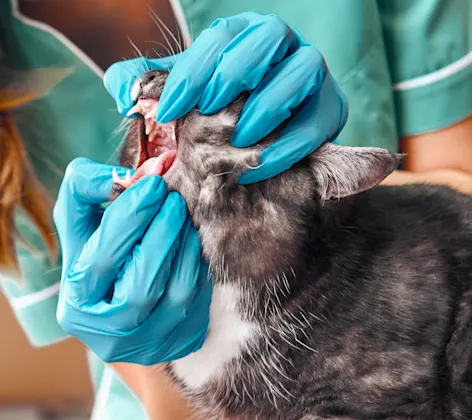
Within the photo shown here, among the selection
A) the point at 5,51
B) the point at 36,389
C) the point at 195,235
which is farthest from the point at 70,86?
the point at 36,389

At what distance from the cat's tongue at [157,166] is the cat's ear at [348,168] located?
6.5 inches

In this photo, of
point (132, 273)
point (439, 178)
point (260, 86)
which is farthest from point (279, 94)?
point (439, 178)

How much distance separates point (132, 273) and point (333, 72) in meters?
0.59

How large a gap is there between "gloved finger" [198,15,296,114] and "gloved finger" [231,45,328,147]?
0.02 metres

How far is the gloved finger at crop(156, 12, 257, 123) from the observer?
0.59 metres

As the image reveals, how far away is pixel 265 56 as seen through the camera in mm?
599

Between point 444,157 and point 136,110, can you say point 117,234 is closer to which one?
point 136,110

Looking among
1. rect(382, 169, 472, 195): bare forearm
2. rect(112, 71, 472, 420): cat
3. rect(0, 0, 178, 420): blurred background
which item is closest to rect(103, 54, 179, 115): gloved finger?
rect(112, 71, 472, 420): cat

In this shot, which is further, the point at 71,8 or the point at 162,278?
the point at 71,8

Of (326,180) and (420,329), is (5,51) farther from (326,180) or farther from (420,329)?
(420,329)

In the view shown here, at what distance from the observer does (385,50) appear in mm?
1030

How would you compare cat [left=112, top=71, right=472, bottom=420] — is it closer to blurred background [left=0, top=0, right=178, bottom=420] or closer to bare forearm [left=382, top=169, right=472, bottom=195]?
bare forearm [left=382, top=169, right=472, bottom=195]

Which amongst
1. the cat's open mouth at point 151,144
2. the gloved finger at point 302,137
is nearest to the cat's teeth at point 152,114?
the cat's open mouth at point 151,144

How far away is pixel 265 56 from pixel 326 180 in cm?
15
